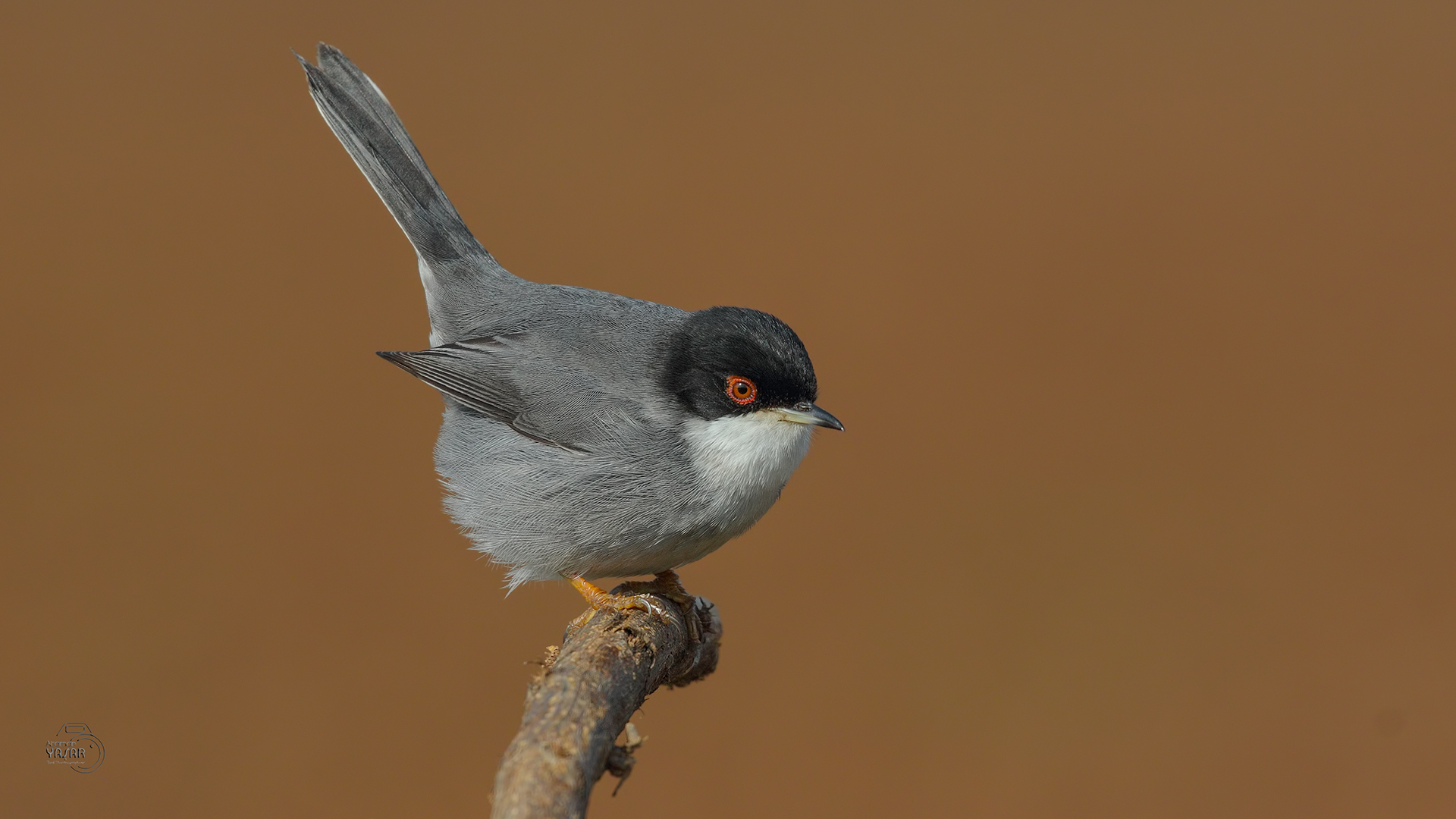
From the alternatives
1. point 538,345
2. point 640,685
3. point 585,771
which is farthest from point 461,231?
point 585,771

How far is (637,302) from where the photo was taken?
340 centimetres

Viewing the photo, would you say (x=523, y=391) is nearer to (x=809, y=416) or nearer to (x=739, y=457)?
(x=739, y=457)

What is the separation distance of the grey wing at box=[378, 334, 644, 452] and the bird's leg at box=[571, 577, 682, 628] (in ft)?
1.46

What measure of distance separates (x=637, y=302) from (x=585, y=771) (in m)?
1.98

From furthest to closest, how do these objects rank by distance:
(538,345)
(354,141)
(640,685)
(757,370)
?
(354,141), (538,345), (757,370), (640,685)

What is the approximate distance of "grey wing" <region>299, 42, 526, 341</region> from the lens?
12.0 ft

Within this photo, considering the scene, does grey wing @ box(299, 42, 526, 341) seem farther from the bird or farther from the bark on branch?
the bark on branch

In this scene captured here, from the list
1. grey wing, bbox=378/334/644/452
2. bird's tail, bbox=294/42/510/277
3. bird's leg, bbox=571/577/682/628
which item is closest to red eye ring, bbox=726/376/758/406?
grey wing, bbox=378/334/644/452

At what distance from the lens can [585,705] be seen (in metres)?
1.88

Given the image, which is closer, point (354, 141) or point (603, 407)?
point (603, 407)

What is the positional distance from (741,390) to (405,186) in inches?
67.4

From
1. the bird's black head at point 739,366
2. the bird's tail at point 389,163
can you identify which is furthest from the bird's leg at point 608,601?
the bird's tail at point 389,163

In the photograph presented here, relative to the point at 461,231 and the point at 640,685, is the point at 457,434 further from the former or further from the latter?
the point at 640,685

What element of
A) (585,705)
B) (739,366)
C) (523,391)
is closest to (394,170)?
(523,391)
